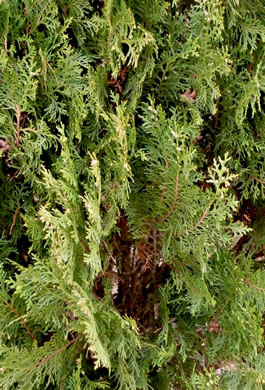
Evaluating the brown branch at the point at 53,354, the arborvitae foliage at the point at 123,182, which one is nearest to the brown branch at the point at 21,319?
the arborvitae foliage at the point at 123,182

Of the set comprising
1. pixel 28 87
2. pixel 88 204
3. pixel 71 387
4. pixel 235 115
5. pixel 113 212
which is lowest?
pixel 71 387

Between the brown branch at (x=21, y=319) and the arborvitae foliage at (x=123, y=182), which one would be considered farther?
the brown branch at (x=21, y=319)

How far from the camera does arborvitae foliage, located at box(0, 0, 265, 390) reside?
1.87m

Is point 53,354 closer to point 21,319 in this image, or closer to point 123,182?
point 21,319

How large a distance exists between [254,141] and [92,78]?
915 mm

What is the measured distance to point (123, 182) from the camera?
73.6 inches

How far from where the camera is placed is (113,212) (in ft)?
6.34

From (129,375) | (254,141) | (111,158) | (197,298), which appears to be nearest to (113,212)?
(111,158)

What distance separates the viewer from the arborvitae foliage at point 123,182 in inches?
73.4

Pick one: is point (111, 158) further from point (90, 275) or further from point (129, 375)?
point (129, 375)

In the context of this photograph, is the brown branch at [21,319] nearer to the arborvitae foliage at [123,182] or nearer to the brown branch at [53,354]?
the arborvitae foliage at [123,182]

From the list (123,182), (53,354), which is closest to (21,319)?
(53,354)

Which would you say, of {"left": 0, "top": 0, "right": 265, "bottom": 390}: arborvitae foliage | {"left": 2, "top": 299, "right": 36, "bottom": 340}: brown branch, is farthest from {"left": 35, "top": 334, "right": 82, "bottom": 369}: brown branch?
{"left": 2, "top": 299, "right": 36, "bottom": 340}: brown branch

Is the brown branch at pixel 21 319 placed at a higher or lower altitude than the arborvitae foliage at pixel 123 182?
lower
